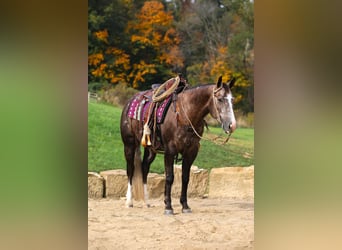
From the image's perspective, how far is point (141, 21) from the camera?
12.5 ft

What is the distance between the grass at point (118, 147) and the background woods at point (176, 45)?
0.55 feet

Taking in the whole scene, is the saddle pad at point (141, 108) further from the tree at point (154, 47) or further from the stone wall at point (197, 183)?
the stone wall at point (197, 183)

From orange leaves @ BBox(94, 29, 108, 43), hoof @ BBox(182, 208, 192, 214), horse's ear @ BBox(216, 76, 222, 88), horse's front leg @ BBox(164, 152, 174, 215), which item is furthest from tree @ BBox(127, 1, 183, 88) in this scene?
hoof @ BBox(182, 208, 192, 214)

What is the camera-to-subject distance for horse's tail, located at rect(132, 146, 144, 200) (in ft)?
12.9

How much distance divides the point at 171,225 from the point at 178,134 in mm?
588

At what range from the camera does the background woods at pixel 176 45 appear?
377cm

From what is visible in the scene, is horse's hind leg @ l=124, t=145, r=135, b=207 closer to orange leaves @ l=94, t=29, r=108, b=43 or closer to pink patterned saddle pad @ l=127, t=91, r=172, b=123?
pink patterned saddle pad @ l=127, t=91, r=172, b=123

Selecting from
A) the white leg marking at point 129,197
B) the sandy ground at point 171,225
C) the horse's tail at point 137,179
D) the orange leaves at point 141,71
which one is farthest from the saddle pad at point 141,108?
the sandy ground at point 171,225

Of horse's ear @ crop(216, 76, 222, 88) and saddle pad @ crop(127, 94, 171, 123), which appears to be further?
saddle pad @ crop(127, 94, 171, 123)

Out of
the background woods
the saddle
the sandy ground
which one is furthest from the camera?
the saddle
